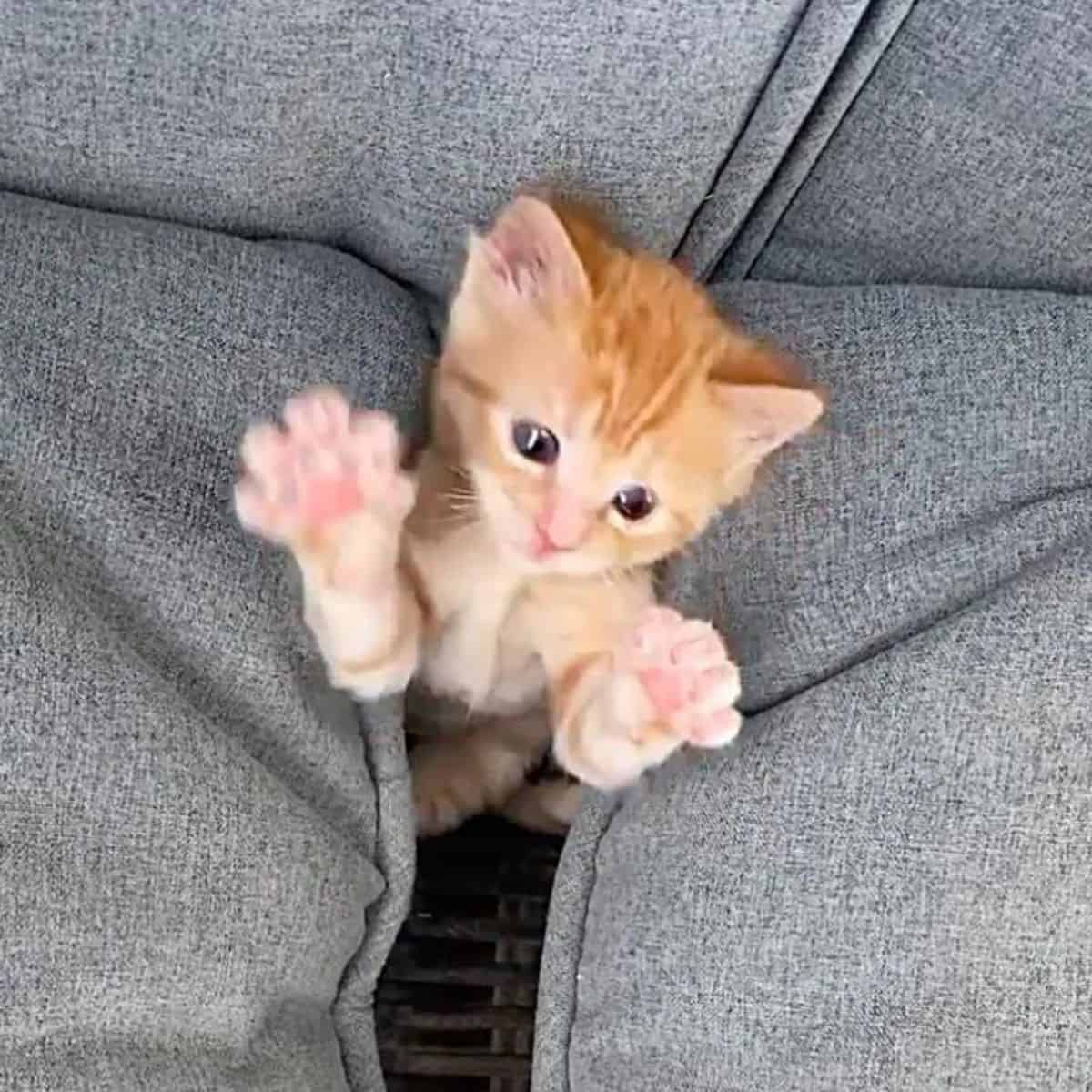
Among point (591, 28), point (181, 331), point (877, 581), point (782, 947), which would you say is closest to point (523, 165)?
point (591, 28)

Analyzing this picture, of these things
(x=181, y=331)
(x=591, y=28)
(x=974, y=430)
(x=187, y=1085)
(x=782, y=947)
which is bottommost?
(x=187, y=1085)

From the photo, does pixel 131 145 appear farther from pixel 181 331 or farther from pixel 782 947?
pixel 782 947

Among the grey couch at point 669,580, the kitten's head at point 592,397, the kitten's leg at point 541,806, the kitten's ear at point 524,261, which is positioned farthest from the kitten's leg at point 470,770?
the kitten's ear at point 524,261

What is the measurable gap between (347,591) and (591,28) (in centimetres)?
36

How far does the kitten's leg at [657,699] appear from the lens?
0.98m

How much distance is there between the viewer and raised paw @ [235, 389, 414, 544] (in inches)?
35.3

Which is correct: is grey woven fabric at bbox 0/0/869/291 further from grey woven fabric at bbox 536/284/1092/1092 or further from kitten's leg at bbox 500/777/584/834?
kitten's leg at bbox 500/777/584/834

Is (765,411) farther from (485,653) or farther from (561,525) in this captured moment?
(485,653)

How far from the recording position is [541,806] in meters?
1.30

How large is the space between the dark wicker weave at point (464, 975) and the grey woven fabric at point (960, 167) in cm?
45

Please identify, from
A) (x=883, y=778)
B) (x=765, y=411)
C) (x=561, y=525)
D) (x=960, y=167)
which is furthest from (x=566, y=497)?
(x=960, y=167)

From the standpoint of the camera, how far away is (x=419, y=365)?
115 centimetres

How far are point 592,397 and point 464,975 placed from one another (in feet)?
1.39

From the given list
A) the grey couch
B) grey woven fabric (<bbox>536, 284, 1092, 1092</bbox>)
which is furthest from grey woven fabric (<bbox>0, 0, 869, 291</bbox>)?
grey woven fabric (<bbox>536, 284, 1092, 1092</bbox>)
